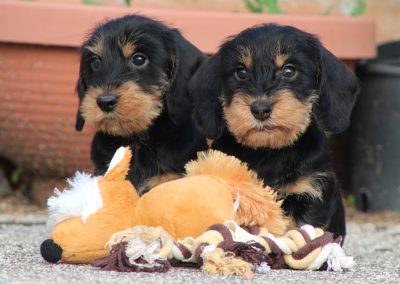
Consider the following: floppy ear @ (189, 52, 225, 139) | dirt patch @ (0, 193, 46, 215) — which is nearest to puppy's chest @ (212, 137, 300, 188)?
floppy ear @ (189, 52, 225, 139)

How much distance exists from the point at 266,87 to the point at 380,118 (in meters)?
2.74

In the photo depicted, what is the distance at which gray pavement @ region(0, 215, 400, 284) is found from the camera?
347 centimetres

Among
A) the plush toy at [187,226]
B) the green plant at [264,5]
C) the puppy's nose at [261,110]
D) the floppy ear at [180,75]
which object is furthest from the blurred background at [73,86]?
the plush toy at [187,226]

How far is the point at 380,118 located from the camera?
6.64 metres

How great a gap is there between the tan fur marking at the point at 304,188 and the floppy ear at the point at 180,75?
634 millimetres

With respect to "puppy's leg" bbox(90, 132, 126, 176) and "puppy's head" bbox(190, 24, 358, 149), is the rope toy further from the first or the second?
"puppy's leg" bbox(90, 132, 126, 176)

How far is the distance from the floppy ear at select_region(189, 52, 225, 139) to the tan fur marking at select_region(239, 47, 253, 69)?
17 centimetres

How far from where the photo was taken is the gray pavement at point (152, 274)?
347 centimetres

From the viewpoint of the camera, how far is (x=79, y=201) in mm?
3898

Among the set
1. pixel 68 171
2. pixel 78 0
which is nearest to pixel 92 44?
pixel 68 171

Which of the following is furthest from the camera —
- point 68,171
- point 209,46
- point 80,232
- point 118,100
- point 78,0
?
point 78,0

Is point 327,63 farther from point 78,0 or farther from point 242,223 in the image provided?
point 78,0

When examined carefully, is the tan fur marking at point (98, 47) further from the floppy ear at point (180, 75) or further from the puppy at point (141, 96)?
the floppy ear at point (180, 75)

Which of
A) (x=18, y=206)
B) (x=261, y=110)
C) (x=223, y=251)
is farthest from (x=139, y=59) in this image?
(x=18, y=206)
